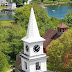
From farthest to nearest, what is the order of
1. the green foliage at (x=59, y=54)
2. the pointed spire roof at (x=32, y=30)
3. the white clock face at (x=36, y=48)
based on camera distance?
1. the green foliage at (x=59, y=54)
2. the pointed spire roof at (x=32, y=30)
3. the white clock face at (x=36, y=48)

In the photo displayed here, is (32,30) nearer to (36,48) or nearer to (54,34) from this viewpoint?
(36,48)

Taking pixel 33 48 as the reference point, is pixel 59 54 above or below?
below

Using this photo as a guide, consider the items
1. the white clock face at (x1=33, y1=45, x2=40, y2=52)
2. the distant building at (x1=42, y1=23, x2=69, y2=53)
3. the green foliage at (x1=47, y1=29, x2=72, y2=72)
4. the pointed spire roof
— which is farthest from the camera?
the distant building at (x1=42, y1=23, x2=69, y2=53)

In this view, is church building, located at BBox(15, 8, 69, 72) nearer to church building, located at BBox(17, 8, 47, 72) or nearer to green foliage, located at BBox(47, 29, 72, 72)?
church building, located at BBox(17, 8, 47, 72)

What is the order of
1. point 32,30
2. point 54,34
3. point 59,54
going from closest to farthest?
point 32,30
point 59,54
point 54,34

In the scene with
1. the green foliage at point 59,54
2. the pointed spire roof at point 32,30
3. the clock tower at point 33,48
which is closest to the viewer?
the clock tower at point 33,48

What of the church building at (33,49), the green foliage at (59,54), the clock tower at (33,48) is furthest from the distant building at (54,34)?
the clock tower at (33,48)

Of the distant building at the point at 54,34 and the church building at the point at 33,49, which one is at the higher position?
the church building at the point at 33,49

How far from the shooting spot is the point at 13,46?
53781 mm

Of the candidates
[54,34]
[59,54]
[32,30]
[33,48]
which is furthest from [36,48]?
[54,34]

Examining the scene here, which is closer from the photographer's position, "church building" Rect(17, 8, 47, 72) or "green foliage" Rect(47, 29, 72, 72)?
"church building" Rect(17, 8, 47, 72)

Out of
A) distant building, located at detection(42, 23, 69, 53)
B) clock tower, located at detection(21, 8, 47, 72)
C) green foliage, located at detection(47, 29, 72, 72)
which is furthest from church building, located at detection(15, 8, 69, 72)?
distant building, located at detection(42, 23, 69, 53)

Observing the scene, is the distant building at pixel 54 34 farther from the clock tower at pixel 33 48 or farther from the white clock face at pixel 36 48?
the white clock face at pixel 36 48

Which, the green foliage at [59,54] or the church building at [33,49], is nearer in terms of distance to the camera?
the church building at [33,49]
